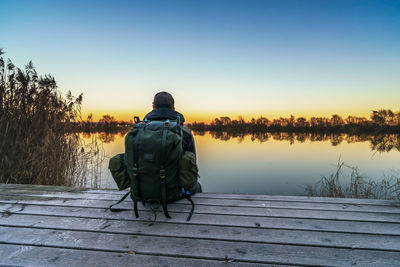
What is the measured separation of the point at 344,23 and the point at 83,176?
16.5 metres

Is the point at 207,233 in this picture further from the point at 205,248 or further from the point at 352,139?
the point at 352,139

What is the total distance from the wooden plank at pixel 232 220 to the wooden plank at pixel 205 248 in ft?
0.86

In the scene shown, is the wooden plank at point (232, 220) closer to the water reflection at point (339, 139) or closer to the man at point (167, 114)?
the man at point (167, 114)

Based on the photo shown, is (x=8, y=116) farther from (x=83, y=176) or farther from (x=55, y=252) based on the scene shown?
(x=55, y=252)

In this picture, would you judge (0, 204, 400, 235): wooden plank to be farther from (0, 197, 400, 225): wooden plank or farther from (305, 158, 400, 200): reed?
(305, 158, 400, 200): reed

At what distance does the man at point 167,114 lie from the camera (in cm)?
191

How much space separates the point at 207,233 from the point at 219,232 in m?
0.09

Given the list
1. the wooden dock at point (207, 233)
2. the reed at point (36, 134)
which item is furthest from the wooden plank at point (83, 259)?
the reed at point (36, 134)

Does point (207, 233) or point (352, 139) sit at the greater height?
point (207, 233)

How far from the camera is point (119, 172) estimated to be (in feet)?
5.83

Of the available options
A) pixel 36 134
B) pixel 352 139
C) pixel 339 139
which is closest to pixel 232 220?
pixel 36 134

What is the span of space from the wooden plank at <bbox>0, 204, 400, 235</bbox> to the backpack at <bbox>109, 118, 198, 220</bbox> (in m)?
0.12

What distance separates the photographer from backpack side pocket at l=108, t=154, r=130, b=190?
1.76m

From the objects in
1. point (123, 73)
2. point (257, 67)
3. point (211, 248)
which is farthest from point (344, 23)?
point (211, 248)
